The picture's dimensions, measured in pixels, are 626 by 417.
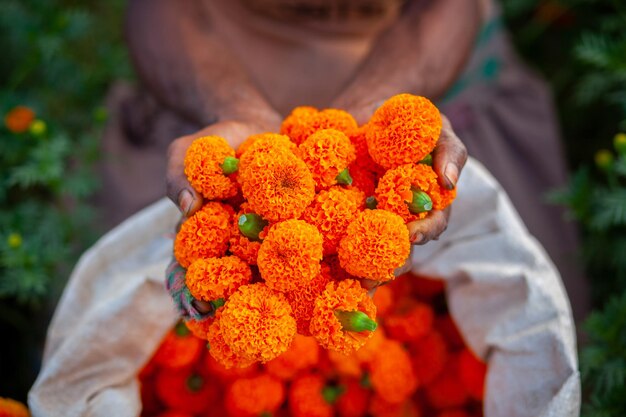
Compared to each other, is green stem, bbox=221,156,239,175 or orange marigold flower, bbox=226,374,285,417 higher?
green stem, bbox=221,156,239,175

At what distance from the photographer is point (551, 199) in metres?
1.30

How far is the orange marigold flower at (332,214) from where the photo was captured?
732mm

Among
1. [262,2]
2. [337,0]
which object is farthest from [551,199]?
[262,2]

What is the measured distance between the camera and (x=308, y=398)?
104 centimetres

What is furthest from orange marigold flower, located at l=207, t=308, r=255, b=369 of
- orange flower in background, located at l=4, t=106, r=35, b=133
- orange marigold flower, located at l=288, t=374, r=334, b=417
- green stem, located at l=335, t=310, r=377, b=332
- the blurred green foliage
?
orange flower in background, located at l=4, t=106, r=35, b=133

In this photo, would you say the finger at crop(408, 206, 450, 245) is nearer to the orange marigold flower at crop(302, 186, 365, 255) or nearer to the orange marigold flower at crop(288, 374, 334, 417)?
the orange marigold flower at crop(302, 186, 365, 255)

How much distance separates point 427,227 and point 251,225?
21cm

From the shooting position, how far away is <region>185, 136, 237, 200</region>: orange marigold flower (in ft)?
2.52

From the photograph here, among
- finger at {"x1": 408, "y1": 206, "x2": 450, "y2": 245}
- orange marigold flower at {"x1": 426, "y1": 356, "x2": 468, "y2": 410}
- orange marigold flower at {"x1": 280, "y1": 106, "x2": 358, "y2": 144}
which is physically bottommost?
orange marigold flower at {"x1": 426, "y1": 356, "x2": 468, "y2": 410}

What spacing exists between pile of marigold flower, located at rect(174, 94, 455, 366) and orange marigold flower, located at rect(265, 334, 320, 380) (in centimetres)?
25

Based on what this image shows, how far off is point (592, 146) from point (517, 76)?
0.37m

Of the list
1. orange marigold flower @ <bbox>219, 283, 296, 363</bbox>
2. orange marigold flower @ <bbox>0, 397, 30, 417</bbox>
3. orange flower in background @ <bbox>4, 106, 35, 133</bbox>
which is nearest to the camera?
orange marigold flower @ <bbox>219, 283, 296, 363</bbox>

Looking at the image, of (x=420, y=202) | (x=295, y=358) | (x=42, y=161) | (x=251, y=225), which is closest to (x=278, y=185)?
(x=251, y=225)

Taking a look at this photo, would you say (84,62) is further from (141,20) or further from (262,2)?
(262,2)
